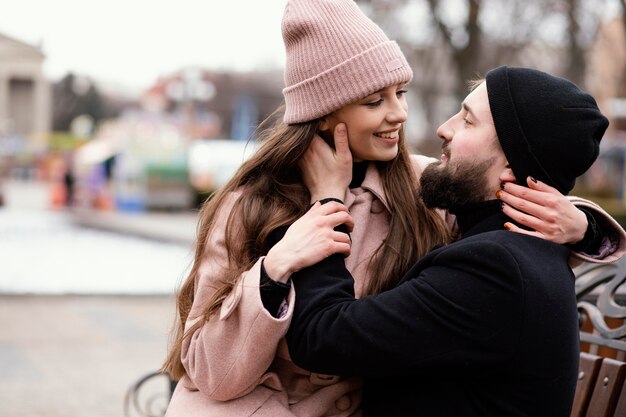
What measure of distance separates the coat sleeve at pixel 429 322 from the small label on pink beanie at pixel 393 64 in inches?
24.3

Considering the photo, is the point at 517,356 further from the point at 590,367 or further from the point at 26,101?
the point at 26,101

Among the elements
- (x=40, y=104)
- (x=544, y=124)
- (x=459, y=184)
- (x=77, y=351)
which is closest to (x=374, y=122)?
(x=459, y=184)

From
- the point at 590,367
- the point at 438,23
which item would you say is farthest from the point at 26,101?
the point at 590,367

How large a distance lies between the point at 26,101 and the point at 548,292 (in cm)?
7463

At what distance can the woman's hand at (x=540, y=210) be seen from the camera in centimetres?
228

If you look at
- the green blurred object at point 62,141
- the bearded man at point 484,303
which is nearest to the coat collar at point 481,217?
the bearded man at point 484,303

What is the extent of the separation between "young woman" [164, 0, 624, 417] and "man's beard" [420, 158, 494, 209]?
222mm

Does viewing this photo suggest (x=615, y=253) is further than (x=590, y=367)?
No

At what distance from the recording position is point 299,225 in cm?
246

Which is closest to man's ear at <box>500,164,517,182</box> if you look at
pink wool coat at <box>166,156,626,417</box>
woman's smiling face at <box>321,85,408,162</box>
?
pink wool coat at <box>166,156,626,417</box>

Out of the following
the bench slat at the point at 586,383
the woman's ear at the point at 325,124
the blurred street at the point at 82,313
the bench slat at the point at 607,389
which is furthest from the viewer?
the blurred street at the point at 82,313

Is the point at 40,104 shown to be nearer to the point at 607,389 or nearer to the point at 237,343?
the point at 607,389

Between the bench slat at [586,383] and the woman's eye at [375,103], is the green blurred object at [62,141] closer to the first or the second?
the bench slat at [586,383]

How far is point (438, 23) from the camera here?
1448cm
